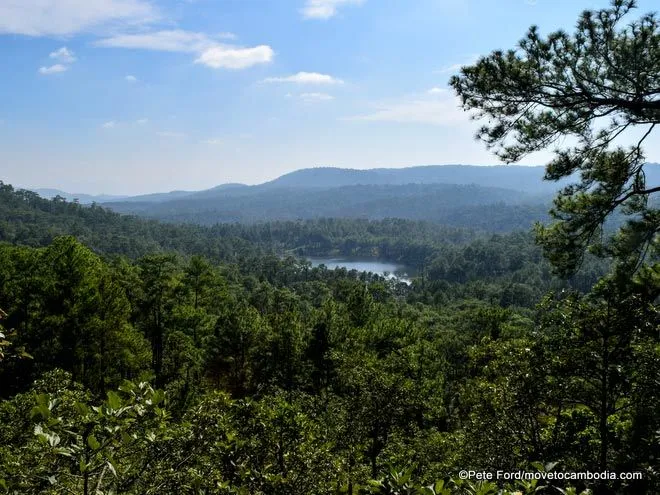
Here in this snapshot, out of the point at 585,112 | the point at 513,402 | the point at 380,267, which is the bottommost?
the point at 380,267

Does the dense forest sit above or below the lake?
above

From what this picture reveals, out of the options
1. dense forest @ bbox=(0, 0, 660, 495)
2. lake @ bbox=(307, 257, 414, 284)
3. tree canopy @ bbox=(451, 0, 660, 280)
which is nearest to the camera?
dense forest @ bbox=(0, 0, 660, 495)

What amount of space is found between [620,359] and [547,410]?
195 centimetres

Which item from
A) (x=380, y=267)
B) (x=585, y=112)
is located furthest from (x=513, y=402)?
(x=380, y=267)

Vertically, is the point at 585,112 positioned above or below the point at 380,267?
above

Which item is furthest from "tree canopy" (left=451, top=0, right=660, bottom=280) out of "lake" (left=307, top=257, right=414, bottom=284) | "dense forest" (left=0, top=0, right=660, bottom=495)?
"lake" (left=307, top=257, right=414, bottom=284)

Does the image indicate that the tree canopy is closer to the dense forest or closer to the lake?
the dense forest

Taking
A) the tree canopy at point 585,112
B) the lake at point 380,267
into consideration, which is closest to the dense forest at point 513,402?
the tree canopy at point 585,112

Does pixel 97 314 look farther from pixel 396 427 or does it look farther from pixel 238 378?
pixel 396 427

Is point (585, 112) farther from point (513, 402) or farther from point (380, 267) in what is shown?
point (380, 267)

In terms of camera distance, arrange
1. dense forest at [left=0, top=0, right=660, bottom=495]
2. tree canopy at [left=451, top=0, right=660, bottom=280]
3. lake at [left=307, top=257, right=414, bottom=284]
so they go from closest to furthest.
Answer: dense forest at [left=0, top=0, right=660, bottom=495], tree canopy at [left=451, top=0, right=660, bottom=280], lake at [left=307, top=257, right=414, bottom=284]

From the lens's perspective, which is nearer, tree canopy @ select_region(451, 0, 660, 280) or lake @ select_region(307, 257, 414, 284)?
tree canopy @ select_region(451, 0, 660, 280)

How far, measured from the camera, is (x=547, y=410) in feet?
27.6

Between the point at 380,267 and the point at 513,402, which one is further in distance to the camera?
the point at 380,267
